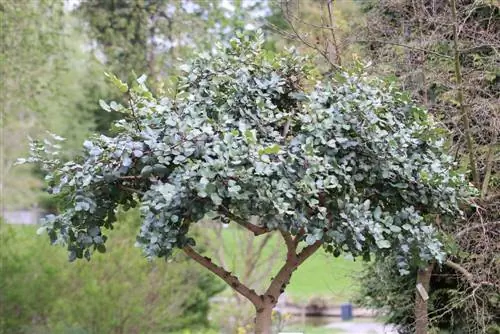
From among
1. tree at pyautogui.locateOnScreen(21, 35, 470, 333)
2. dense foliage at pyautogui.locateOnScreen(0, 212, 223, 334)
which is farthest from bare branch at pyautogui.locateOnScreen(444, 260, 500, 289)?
dense foliage at pyautogui.locateOnScreen(0, 212, 223, 334)

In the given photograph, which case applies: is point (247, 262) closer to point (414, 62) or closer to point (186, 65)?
point (414, 62)

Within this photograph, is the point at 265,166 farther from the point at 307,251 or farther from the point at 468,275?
the point at 468,275

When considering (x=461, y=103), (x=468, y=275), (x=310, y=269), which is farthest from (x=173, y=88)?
(x=310, y=269)

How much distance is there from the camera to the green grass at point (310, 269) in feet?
20.2

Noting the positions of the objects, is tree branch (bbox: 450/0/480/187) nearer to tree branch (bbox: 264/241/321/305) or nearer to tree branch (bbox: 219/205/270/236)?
tree branch (bbox: 264/241/321/305)

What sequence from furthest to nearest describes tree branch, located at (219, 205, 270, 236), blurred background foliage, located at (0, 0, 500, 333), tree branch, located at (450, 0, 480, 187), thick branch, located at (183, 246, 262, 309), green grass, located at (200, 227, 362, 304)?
green grass, located at (200, 227, 362, 304)
blurred background foliage, located at (0, 0, 500, 333)
tree branch, located at (450, 0, 480, 187)
thick branch, located at (183, 246, 262, 309)
tree branch, located at (219, 205, 270, 236)

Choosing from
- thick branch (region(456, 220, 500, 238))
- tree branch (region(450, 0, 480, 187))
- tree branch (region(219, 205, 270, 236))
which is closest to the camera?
tree branch (region(219, 205, 270, 236))

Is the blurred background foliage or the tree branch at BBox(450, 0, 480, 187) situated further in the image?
the blurred background foliage

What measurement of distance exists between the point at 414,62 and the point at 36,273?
184 inches

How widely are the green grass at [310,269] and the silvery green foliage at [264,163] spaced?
0.56 m

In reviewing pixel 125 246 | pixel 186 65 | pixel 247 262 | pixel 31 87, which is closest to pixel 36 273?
pixel 125 246

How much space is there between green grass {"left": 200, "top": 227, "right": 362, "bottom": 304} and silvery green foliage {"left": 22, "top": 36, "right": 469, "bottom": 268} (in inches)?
22.1

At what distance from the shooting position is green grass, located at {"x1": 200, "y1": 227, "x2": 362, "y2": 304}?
6164 millimetres

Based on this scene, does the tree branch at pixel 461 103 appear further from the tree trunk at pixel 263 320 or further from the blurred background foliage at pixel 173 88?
the tree trunk at pixel 263 320
